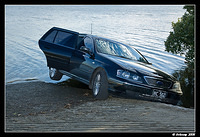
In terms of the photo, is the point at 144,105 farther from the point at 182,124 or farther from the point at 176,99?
the point at 182,124

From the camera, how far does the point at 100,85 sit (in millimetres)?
6852

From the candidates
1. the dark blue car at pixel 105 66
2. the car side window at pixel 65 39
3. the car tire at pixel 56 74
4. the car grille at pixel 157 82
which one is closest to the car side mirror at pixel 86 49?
the dark blue car at pixel 105 66

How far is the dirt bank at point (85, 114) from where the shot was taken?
16.4ft

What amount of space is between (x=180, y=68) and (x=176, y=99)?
26.2 ft

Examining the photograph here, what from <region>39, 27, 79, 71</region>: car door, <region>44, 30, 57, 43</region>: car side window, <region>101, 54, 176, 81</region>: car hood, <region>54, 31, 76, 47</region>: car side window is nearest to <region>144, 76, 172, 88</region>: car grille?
<region>101, 54, 176, 81</region>: car hood

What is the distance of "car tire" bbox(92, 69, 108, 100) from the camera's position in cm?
681

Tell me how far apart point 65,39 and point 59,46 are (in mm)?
340

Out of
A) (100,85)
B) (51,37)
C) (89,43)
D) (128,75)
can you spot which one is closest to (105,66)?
(100,85)

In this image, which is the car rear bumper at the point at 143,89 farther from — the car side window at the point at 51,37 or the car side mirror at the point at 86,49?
the car side window at the point at 51,37

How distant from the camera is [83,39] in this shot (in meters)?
8.47
